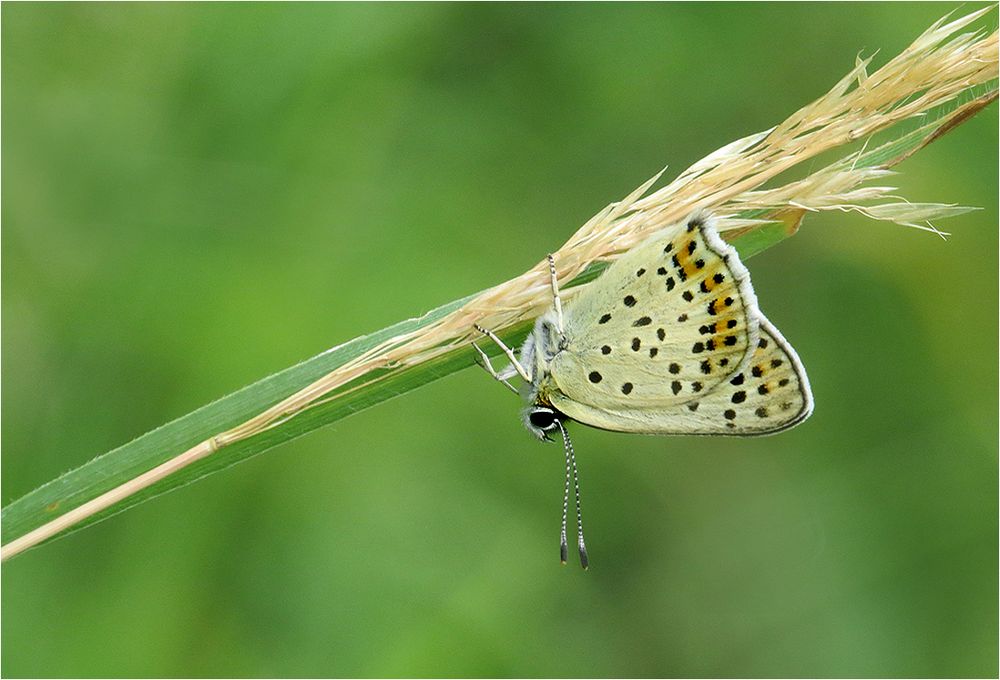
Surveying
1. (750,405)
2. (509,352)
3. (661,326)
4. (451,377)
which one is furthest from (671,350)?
(451,377)

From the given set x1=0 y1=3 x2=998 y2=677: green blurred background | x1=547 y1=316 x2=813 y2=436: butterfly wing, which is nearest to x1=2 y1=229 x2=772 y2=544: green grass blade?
x1=547 y1=316 x2=813 y2=436: butterfly wing

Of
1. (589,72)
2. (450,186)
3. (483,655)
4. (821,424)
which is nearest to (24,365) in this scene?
(450,186)

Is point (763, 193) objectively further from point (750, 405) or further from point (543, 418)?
point (543, 418)

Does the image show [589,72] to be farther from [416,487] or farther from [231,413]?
[231,413]

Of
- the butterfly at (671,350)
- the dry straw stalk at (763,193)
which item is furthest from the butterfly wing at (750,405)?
the dry straw stalk at (763,193)

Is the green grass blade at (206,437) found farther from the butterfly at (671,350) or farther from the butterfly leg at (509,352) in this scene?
the butterfly at (671,350)

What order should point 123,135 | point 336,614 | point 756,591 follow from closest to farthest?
point 336,614, point 123,135, point 756,591
